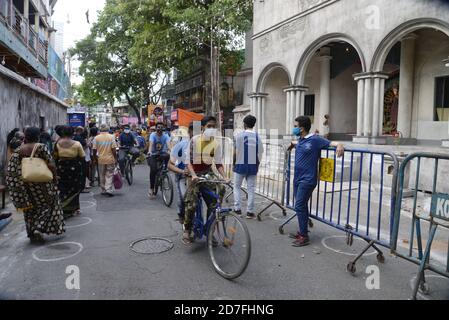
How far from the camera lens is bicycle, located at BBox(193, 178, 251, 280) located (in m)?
3.71

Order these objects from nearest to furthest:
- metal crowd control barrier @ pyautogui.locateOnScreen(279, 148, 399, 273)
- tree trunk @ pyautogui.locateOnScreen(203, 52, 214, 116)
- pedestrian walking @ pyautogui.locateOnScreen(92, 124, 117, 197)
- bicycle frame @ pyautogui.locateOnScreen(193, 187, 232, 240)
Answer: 1. metal crowd control barrier @ pyautogui.locateOnScreen(279, 148, 399, 273)
2. bicycle frame @ pyautogui.locateOnScreen(193, 187, 232, 240)
3. pedestrian walking @ pyautogui.locateOnScreen(92, 124, 117, 197)
4. tree trunk @ pyautogui.locateOnScreen(203, 52, 214, 116)

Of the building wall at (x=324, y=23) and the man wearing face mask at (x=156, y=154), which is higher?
the building wall at (x=324, y=23)

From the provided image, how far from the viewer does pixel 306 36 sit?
44.3 feet

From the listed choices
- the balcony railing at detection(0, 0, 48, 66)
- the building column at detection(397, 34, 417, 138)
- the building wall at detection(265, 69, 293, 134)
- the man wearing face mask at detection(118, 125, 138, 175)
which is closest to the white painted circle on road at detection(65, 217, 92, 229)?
the man wearing face mask at detection(118, 125, 138, 175)

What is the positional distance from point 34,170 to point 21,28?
447 inches

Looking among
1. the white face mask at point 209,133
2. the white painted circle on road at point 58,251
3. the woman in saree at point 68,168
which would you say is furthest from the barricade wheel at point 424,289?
the woman in saree at point 68,168

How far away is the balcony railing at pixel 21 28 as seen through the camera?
37.3 feet

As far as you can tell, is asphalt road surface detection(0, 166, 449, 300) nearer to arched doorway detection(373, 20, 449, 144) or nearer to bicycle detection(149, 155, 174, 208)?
bicycle detection(149, 155, 174, 208)

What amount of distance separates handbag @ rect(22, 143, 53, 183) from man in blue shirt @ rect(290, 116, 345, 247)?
3.58 m

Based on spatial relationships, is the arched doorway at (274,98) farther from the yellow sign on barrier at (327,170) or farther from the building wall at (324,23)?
the yellow sign on barrier at (327,170)

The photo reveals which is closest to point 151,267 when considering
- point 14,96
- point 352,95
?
point 14,96

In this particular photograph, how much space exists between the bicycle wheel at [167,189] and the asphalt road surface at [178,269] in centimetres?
154

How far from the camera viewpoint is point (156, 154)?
27.4ft
